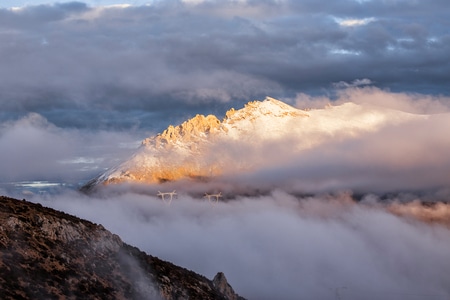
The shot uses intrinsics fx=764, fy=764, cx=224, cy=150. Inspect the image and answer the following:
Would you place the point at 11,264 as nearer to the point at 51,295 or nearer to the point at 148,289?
the point at 51,295

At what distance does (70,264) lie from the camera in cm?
14650

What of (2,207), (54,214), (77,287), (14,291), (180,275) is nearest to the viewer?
(14,291)

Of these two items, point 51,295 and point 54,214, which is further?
point 54,214

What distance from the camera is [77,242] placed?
156 m

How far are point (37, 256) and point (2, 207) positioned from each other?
48.9 ft

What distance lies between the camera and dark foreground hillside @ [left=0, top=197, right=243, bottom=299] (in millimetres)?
132375

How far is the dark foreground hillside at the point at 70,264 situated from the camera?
132375 mm

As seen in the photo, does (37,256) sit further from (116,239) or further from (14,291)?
(116,239)

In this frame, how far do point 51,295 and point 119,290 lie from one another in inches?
831

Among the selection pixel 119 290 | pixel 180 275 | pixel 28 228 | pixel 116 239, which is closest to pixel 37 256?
pixel 28 228

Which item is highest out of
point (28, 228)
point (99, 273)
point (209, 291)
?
point (28, 228)

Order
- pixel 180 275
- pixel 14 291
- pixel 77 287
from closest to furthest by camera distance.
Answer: pixel 14 291
pixel 77 287
pixel 180 275

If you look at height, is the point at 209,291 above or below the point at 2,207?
below

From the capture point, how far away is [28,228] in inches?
5782
